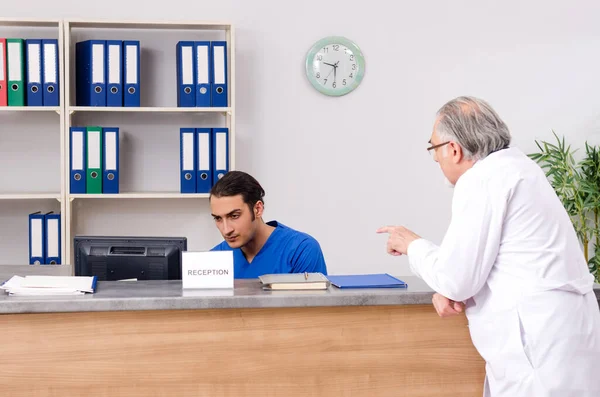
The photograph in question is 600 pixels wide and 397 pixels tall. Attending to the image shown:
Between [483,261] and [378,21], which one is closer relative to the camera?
[483,261]

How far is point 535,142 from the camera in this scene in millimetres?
4062

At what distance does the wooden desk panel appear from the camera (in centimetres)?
186

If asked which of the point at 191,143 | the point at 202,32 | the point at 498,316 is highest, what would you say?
the point at 202,32

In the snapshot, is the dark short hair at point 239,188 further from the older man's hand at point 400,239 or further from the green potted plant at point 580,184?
the green potted plant at point 580,184

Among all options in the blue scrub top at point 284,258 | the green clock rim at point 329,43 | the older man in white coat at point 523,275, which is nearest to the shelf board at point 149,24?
the green clock rim at point 329,43

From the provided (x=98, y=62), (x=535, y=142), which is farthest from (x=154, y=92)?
(x=535, y=142)

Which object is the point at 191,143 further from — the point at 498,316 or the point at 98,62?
the point at 498,316

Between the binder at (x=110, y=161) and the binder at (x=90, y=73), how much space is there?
16 cm

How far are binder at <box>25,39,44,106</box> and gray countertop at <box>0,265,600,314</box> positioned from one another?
175 centimetres

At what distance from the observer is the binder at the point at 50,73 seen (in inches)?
135

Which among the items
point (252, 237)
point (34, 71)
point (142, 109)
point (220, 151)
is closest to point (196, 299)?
point (252, 237)

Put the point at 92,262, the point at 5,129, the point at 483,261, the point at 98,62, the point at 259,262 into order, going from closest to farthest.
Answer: the point at 483,261 < the point at 92,262 < the point at 259,262 < the point at 98,62 < the point at 5,129

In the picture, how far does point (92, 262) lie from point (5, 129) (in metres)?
1.86

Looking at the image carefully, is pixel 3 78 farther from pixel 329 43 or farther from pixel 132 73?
pixel 329 43
